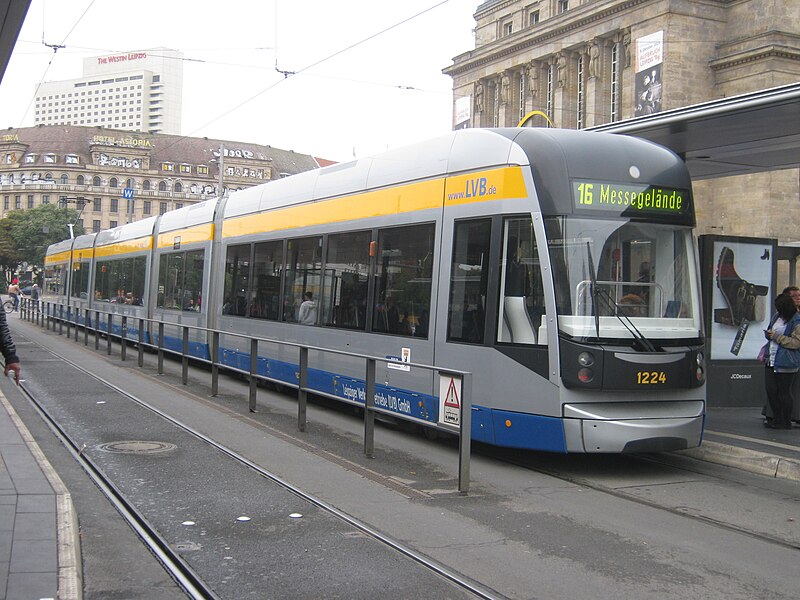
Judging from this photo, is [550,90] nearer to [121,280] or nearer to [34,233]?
[121,280]

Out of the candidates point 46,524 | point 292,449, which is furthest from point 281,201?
point 46,524

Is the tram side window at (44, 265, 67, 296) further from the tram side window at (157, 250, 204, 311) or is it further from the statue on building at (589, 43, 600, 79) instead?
the statue on building at (589, 43, 600, 79)

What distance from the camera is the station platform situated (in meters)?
4.62

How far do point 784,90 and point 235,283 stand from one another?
9931mm

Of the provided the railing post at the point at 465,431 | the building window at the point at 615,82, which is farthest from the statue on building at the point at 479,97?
the railing post at the point at 465,431

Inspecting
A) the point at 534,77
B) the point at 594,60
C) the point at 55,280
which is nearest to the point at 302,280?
the point at 55,280

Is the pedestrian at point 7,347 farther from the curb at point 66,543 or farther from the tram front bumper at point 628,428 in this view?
the tram front bumper at point 628,428

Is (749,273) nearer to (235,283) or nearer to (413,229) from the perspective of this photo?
(413,229)

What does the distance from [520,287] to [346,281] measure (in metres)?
3.63

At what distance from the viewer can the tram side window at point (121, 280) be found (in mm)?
23328

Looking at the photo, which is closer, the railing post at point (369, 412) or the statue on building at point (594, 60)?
the railing post at point (369, 412)

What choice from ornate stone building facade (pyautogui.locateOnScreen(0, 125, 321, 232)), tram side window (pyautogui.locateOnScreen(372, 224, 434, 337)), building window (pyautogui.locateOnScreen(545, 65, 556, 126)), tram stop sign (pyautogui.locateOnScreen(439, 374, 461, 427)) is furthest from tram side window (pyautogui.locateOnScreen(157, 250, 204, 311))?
ornate stone building facade (pyautogui.locateOnScreen(0, 125, 321, 232))

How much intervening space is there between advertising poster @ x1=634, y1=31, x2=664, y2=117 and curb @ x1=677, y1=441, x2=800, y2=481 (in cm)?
4241

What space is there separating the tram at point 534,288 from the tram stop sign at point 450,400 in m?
0.53
